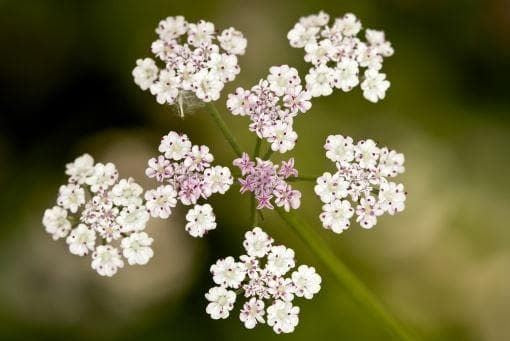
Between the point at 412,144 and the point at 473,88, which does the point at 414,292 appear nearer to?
the point at 412,144

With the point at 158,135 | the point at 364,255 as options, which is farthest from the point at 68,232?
the point at 364,255

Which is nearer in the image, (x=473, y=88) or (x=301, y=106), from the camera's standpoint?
(x=301, y=106)

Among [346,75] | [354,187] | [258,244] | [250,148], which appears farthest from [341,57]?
[250,148]

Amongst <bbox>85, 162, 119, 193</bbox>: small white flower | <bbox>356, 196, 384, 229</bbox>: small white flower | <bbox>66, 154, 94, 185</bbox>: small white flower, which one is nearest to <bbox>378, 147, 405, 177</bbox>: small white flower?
<bbox>356, 196, 384, 229</bbox>: small white flower

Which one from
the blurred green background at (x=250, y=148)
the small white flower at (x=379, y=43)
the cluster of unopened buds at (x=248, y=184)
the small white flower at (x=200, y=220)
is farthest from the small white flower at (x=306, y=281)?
the blurred green background at (x=250, y=148)

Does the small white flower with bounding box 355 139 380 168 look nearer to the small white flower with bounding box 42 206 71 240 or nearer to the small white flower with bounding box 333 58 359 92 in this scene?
the small white flower with bounding box 333 58 359 92

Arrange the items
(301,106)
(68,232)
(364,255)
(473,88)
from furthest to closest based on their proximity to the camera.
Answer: (473,88) < (364,255) < (68,232) < (301,106)

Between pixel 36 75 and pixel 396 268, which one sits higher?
pixel 36 75

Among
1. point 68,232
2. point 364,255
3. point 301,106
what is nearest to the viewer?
point 301,106
